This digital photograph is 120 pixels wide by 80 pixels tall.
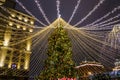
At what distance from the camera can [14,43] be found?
42.4m

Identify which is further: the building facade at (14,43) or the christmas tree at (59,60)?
the building facade at (14,43)

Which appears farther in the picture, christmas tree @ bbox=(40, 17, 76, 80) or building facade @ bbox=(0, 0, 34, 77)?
building facade @ bbox=(0, 0, 34, 77)

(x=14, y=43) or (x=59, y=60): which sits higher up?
(x=14, y=43)

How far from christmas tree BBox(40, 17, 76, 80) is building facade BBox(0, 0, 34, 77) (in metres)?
22.4

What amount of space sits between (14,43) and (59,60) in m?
28.6

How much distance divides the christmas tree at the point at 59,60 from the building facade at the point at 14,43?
2238cm

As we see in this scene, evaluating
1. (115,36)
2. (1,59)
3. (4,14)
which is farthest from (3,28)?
(115,36)

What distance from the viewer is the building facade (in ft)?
128

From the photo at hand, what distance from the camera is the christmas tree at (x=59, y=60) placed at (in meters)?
15.4

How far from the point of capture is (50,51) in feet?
54.7

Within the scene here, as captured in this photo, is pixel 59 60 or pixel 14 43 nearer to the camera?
pixel 59 60

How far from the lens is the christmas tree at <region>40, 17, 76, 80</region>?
15.4m

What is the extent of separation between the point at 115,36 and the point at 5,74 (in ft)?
76.7

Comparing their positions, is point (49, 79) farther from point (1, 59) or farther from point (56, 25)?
point (1, 59)
